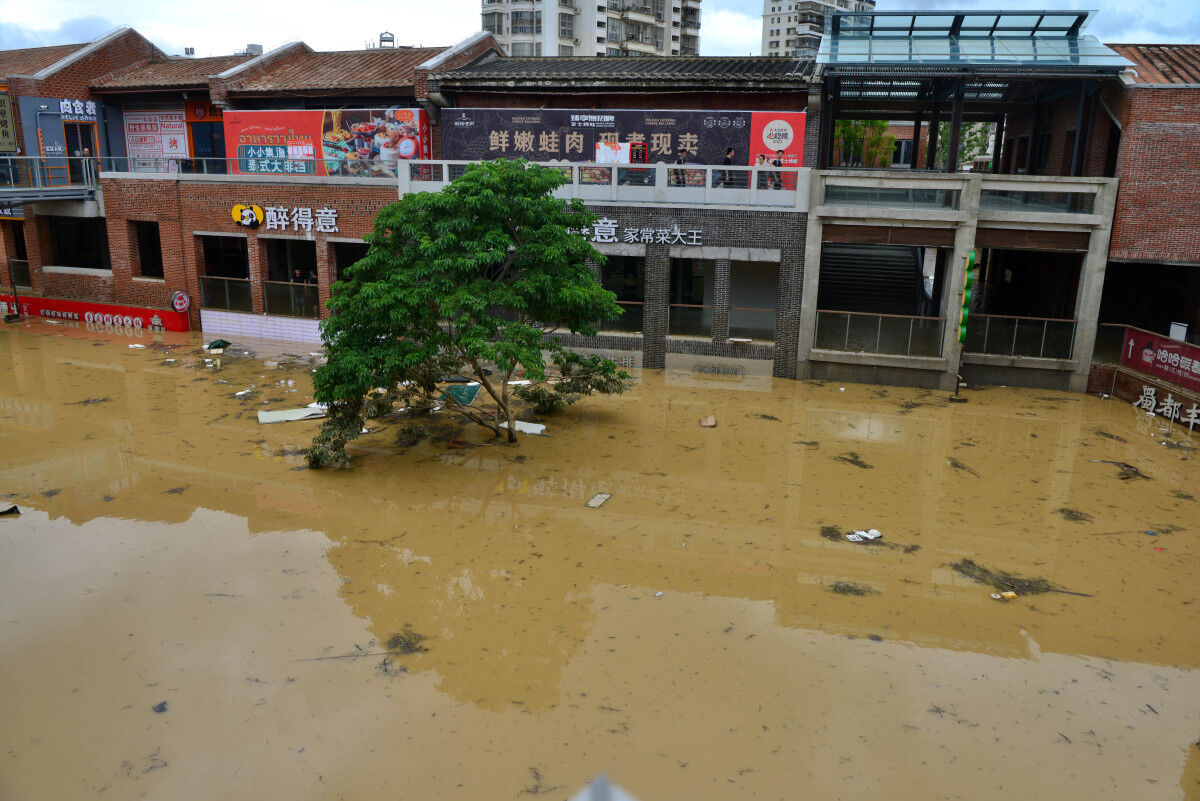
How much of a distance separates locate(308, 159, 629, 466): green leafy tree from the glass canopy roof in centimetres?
1108

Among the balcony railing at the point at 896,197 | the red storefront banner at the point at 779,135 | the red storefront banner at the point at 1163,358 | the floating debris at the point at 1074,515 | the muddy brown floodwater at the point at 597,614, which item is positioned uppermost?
the red storefront banner at the point at 779,135

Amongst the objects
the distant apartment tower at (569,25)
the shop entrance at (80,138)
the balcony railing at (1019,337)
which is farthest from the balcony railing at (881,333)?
the distant apartment tower at (569,25)

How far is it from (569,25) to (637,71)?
44.4 metres

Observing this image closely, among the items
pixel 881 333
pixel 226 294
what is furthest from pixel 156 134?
pixel 881 333

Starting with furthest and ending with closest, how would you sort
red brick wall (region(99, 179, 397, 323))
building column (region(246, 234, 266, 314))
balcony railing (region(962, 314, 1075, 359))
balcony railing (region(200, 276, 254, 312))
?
balcony railing (region(200, 276, 254, 312))
building column (region(246, 234, 266, 314))
red brick wall (region(99, 179, 397, 323))
balcony railing (region(962, 314, 1075, 359))

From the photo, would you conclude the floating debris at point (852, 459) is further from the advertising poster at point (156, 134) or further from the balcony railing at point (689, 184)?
the advertising poster at point (156, 134)

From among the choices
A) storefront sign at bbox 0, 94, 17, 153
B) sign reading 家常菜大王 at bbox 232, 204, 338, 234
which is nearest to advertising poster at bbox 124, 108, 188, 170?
storefront sign at bbox 0, 94, 17, 153

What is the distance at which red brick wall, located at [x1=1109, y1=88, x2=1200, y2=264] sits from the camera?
19578 millimetres

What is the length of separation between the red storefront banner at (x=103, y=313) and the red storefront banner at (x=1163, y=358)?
2665 centimetres

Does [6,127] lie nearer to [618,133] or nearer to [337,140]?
[337,140]

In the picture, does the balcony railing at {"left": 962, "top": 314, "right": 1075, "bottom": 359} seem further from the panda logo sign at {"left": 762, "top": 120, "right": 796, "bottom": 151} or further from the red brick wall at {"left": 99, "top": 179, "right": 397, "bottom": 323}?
the red brick wall at {"left": 99, "top": 179, "right": 397, "bottom": 323}

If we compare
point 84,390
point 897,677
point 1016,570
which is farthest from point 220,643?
point 84,390

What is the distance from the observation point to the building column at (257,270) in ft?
85.1

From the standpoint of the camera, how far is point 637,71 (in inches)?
981
